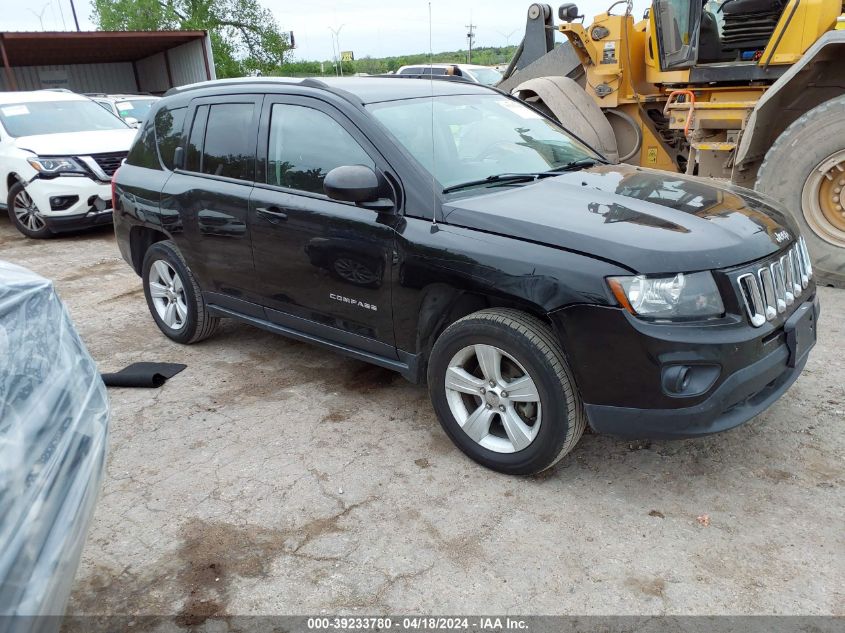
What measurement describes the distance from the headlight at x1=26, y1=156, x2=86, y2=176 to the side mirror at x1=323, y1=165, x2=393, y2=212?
22.4 ft

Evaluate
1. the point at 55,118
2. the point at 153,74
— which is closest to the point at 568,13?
the point at 55,118

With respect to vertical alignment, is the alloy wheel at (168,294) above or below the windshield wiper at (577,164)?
below

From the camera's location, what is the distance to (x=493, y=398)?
3082mm

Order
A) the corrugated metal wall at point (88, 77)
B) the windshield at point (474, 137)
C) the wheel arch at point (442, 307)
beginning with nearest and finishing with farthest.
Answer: the wheel arch at point (442, 307), the windshield at point (474, 137), the corrugated metal wall at point (88, 77)

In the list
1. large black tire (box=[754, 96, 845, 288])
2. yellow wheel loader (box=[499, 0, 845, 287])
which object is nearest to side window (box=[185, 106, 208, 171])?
yellow wheel loader (box=[499, 0, 845, 287])

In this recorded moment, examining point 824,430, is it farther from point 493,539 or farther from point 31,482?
point 31,482

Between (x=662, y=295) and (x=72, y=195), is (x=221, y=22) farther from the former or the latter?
(x=662, y=295)

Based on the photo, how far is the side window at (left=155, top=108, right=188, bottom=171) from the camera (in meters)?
4.55

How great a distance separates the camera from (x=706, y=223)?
9.52ft

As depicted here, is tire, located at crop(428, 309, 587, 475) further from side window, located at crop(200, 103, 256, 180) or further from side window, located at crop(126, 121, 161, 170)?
side window, located at crop(126, 121, 161, 170)

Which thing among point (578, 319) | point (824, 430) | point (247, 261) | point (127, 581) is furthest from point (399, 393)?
point (824, 430)

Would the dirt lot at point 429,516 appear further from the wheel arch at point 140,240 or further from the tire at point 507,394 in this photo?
the wheel arch at point 140,240

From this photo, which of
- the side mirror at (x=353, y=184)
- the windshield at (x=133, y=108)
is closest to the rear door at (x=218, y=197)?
the side mirror at (x=353, y=184)

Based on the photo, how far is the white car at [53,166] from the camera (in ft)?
28.1
